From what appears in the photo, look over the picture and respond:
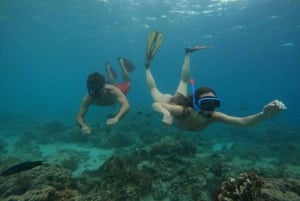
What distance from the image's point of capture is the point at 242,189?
4.89 m

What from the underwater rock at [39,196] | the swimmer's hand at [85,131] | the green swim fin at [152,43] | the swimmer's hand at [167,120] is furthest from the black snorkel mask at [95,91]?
the underwater rock at [39,196]

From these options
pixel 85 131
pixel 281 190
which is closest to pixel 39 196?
pixel 85 131

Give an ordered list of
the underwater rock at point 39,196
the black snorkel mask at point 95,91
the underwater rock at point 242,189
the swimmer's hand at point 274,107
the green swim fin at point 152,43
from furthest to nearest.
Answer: the green swim fin at point 152,43
the black snorkel mask at point 95,91
the underwater rock at point 39,196
the swimmer's hand at point 274,107
the underwater rock at point 242,189

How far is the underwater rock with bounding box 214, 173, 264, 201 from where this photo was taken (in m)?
4.86

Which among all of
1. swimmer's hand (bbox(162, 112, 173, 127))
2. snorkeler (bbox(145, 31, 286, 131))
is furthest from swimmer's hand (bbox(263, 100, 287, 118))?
swimmer's hand (bbox(162, 112, 173, 127))

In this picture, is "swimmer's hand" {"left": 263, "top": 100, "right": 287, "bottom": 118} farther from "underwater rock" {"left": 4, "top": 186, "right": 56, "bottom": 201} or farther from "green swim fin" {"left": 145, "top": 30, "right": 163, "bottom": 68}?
"green swim fin" {"left": 145, "top": 30, "right": 163, "bottom": 68}

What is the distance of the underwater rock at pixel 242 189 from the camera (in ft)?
15.9

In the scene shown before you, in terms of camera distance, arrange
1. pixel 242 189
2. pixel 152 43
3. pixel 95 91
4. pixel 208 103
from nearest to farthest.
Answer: pixel 242 189, pixel 208 103, pixel 95 91, pixel 152 43

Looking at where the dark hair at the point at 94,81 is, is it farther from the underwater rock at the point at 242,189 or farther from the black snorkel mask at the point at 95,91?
the underwater rock at the point at 242,189

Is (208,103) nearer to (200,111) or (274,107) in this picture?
(200,111)

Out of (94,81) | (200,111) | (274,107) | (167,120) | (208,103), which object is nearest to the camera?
(274,107)

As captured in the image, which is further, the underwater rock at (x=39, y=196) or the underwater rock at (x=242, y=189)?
the underwater rock at (x=39, y=196)

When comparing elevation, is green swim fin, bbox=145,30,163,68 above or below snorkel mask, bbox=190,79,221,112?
above

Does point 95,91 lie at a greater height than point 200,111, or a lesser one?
greater
